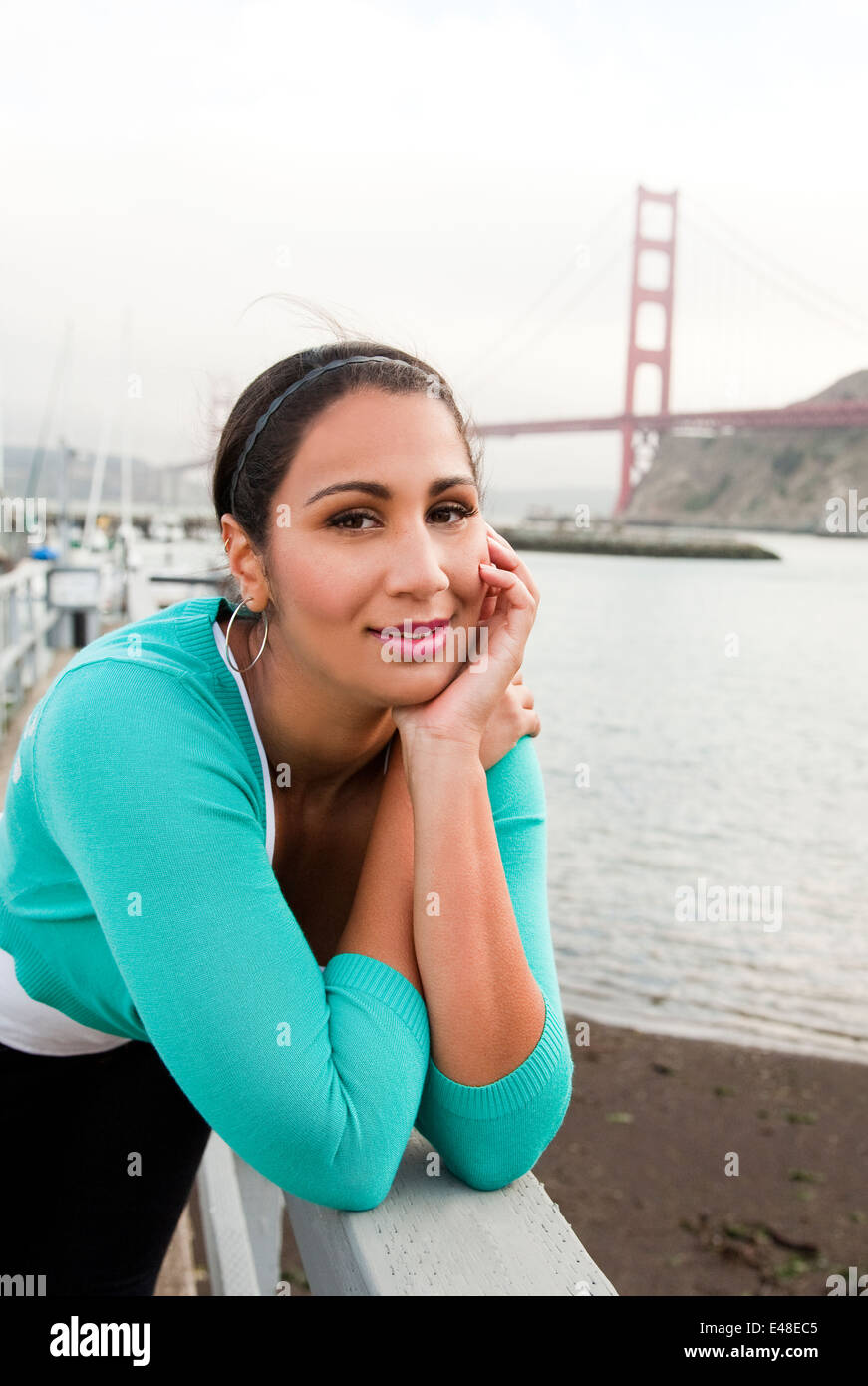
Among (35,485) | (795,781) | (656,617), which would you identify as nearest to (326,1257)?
(795,781)

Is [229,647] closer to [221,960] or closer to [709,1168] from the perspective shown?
[221,960]

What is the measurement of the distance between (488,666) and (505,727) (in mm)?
73

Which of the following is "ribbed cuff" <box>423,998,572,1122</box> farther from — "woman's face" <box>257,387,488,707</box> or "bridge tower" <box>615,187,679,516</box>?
"bridge tower" <box>615,187,679,516</box>

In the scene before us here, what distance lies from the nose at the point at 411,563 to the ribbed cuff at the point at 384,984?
29 centimetres

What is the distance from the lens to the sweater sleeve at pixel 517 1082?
78cm

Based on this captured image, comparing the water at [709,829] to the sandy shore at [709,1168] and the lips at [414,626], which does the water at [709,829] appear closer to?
the sandy shore at [709,1168]

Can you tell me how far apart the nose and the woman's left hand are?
0.36 feet

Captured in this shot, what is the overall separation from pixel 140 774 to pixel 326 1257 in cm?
33

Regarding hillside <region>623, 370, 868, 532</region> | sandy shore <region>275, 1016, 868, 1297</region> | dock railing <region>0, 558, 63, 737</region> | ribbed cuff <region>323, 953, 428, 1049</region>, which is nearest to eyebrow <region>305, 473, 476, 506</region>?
ribbed cuff <region>323, 953, 428, 1049</region>

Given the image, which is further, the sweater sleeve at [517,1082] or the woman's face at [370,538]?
the woman's face at [370,538]

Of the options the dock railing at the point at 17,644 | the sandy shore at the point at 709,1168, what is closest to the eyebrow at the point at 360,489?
A: the sandy shore at the point at 709,1168

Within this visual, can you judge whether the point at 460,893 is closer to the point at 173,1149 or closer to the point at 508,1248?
the point at 508,1248

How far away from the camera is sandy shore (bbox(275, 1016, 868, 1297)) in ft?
9.38

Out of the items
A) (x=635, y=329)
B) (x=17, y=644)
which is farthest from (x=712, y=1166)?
(x=635, y=329)
